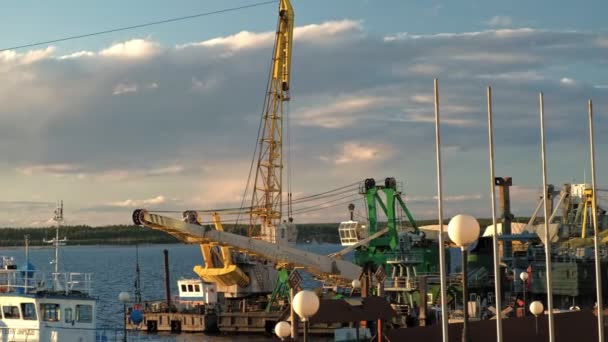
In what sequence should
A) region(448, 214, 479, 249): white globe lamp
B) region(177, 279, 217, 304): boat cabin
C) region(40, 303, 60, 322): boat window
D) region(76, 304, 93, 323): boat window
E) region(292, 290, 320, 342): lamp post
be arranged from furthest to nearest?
region(177, 279, 217, 304): boat cabin, region(76, 304, 93, 323): boat window, region(40, 303, 60, 322): boat window, region(292, 290, 320, 342): lamp post, region(448, 214, 479, 249): white globe lamp

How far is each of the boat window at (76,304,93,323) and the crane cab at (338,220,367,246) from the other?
42.6m

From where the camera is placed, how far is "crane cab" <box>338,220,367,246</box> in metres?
85.2

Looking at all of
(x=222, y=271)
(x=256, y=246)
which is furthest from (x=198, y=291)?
(x=256, y=246)

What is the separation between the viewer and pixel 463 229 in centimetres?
2189

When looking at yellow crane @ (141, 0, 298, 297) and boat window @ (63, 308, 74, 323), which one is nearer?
boat window @ (63, 308, 74, 323)

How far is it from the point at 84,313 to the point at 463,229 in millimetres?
27289

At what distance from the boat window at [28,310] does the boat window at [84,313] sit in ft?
6.72

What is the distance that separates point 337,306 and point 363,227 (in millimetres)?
48142

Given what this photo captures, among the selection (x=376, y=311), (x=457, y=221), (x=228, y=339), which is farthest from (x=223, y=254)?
(x=457, y=221)

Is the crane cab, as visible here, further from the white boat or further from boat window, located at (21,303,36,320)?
boat window, located at (21,303,36,320)

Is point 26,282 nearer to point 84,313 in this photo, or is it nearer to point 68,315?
point 68,315

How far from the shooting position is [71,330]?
144ft

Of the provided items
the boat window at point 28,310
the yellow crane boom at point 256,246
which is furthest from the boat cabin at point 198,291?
the boat window at point 28,310

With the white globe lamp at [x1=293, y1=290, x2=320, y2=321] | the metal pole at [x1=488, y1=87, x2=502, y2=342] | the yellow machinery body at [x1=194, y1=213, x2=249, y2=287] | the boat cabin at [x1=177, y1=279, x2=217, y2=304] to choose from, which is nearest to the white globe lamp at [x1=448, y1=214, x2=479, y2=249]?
the white globe lamp at [x1=293, y1=290, x2=320, y2=321]
